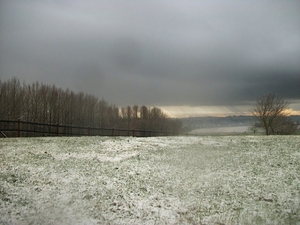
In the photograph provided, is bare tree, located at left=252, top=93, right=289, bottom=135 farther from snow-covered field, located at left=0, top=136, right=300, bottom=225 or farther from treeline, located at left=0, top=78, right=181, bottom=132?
snow-covered field, located at left=0, top=136, right=300, bottom=225

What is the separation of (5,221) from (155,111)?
17.2 metres

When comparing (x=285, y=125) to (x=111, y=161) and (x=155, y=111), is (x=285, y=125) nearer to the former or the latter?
(x=155, y=111)

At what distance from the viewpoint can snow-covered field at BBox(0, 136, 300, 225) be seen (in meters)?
7.16

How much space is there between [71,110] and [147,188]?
67.5 feet

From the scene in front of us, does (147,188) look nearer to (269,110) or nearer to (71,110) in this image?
(71,110)

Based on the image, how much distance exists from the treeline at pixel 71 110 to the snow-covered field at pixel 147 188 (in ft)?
29.0

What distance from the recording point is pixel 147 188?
874 cm

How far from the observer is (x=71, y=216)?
709 cm

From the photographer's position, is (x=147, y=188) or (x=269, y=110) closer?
(x=147, y=188)

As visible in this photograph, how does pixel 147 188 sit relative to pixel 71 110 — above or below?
below

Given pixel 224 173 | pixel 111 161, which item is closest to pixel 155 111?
pixel 111 161

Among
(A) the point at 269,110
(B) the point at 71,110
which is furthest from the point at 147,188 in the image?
(A) the point at 269,110

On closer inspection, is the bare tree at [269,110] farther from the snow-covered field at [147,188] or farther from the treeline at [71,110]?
the snow-covered field at [147,188]

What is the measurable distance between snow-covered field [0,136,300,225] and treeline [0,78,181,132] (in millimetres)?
8839
